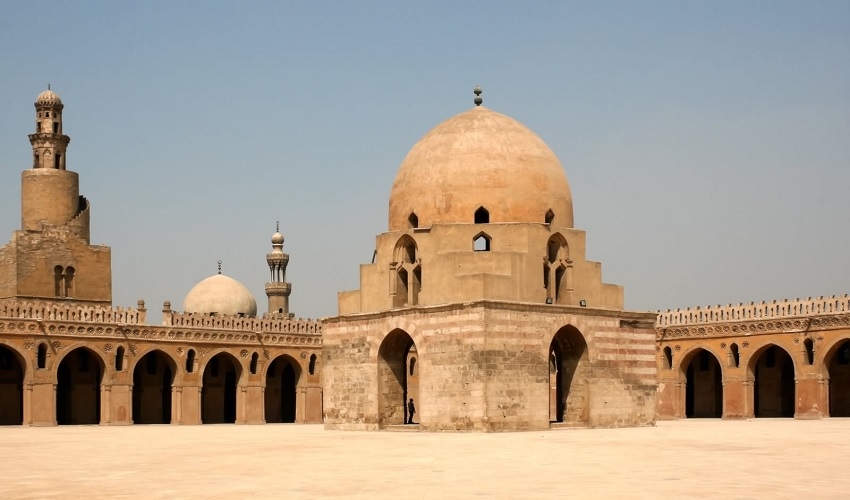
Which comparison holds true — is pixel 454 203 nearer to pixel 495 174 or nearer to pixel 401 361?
pixel 495 174

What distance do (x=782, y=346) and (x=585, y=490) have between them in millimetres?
25889

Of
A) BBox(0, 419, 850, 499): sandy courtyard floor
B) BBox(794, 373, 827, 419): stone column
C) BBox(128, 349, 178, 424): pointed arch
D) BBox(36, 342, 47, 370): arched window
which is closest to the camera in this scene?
BBox(0, 419, 850, 499): sandy courtyard floor

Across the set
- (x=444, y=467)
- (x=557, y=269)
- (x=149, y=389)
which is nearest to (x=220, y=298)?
(x=149, y=389)

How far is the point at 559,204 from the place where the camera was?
27.3 meters

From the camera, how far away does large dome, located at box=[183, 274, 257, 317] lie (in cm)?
4598

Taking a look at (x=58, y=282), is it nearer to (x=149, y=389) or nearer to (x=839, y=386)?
(x=149, y=389)

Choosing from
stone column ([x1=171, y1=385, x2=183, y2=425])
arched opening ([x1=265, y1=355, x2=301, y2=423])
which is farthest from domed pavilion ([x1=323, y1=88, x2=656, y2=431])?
arched opening ([x1=265, y1=355, x2=301, y2=423])

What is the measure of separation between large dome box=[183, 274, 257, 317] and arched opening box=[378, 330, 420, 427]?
18987 millimetres

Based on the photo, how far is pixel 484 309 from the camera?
79.2 feet

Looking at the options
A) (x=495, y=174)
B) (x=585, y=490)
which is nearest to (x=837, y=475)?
(x=585, y=490)

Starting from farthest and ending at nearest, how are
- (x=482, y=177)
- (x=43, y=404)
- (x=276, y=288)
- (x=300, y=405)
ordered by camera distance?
(x=276, y=288) < (x=300, y=405) < (x=43, y=404) < (x=482, y=177)

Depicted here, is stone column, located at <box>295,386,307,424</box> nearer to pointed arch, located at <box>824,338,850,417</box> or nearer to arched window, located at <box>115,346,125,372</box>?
arched window, located at <box>115,346,125,372</box>

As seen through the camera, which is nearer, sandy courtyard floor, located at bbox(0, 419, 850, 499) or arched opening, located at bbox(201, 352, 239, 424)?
sandy courtyard floor, located at bbox(0, 419, 850, 499)

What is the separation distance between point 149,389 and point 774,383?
2156 cm
